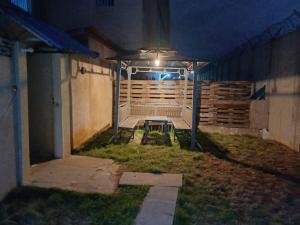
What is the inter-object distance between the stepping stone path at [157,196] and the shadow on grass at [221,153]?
5.90ft

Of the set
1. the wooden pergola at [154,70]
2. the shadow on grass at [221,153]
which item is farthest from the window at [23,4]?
the shadow on grass at [221,153]

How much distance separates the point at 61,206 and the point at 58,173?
1309 mm

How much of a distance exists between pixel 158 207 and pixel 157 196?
39 centimetres

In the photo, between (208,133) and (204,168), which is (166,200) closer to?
(204,168)

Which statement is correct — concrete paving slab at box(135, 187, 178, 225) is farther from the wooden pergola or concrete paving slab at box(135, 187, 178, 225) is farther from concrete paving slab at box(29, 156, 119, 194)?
the wooden pergola

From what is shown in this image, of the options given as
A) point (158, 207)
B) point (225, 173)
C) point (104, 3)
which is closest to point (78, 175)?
point (158, 207)

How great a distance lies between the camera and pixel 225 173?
5359 millimetres

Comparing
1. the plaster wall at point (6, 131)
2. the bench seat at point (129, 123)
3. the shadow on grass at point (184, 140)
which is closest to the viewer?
the plaster wall at point (6, 131)

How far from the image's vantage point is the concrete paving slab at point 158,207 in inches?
136

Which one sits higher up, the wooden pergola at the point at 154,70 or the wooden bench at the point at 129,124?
the wooden pergola at the point at 154,70

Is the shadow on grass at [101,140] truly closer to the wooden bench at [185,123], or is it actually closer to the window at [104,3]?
the wooden bench at [185,123]

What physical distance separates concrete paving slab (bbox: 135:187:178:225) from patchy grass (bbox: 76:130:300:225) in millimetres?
123

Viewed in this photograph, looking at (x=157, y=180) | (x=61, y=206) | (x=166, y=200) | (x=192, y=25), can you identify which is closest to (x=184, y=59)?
(x=157, y=180)

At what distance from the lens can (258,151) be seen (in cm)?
725
